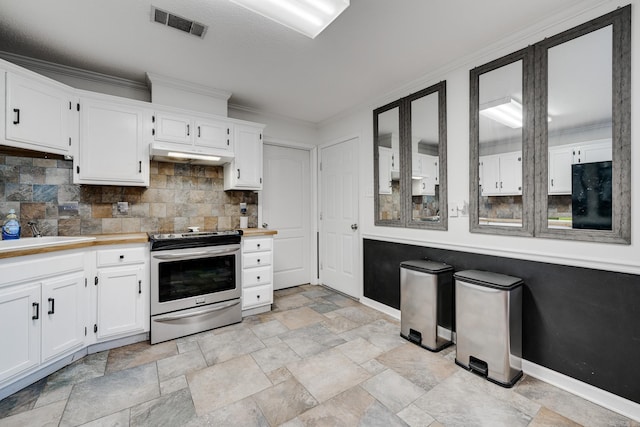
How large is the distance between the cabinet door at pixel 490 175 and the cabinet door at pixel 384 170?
1.05 metres

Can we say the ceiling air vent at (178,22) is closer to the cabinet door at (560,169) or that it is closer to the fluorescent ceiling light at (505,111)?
the fluorescent ceiling light at (505,111)

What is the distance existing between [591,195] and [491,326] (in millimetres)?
1103

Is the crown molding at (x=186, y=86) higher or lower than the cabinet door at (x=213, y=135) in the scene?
higher

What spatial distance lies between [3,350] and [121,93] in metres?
2.48

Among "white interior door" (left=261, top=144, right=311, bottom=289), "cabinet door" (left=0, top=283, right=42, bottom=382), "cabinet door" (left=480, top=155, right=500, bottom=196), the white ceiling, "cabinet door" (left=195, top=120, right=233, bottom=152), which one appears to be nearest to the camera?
"cabinet door" (left=0, top=283, right=42, bottom=382)

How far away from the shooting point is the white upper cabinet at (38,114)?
210 centimetres

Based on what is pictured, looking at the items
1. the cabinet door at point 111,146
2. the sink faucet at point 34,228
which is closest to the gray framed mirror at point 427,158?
the cabinet door at point 111,146

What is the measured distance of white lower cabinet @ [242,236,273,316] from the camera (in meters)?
3.18

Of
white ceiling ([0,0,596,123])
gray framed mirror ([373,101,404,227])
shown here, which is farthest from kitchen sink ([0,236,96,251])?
gray framed mirror ([373,101,404,227])

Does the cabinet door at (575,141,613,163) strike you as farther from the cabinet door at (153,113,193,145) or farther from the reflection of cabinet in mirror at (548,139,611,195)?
the cabinet door at (153,113,193,145)

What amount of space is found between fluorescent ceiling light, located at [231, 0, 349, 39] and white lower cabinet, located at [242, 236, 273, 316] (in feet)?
7.07

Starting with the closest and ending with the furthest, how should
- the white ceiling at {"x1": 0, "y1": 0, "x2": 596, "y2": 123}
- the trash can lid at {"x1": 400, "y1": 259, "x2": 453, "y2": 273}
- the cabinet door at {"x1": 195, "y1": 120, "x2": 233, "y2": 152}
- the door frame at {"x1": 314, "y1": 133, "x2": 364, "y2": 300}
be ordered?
the white ceiling at {"x1": 0, "y1": 0, "x2": 596, "y2": 123} < the trash can lid at {"x1": 400, "y1": 259, "x2": 453, "y2": 273} < the cabinet door at {"x1": 195, "y1": 120, "x2": 233, "y2": 152} < the door frame at {"x1": 314, "y1": 133, "x2": 364, "y2": 300}

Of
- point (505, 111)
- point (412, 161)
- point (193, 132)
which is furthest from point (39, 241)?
point (505, 111)

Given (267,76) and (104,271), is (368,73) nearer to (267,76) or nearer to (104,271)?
(267,76)
